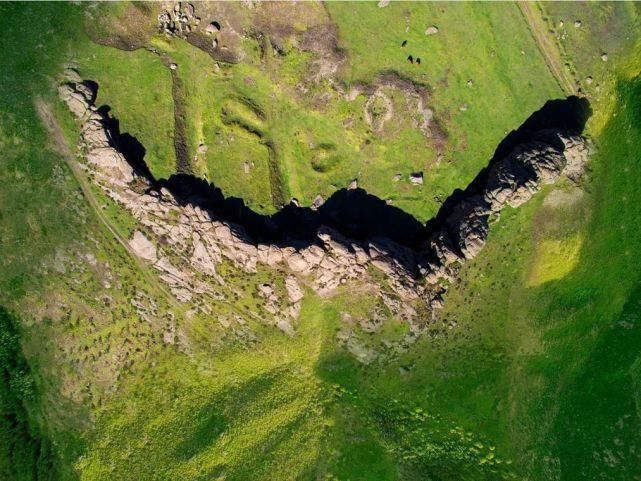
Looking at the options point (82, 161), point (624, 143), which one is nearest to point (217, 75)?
point (82, 161)

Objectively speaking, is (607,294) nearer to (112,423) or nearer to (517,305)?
(517,305)

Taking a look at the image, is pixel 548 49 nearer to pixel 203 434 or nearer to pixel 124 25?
pixel 124 25

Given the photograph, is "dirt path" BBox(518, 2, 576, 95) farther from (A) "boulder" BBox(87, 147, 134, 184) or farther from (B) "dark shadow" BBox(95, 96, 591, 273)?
(A) "boulder" BBox(87, 147, 134, 184)

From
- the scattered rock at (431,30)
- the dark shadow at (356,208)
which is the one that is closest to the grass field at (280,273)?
the scattered rock at (431,30)

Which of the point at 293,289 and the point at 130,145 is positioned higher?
the point at 130,145

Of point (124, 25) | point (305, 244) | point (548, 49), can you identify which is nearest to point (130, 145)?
point (124, 25)

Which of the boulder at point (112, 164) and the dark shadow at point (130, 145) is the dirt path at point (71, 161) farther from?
the dark shadow at point (130, 145)

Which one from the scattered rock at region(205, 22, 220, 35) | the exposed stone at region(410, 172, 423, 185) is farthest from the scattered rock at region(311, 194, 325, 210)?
the scattered rock at region(205, 22, 220, 35)
